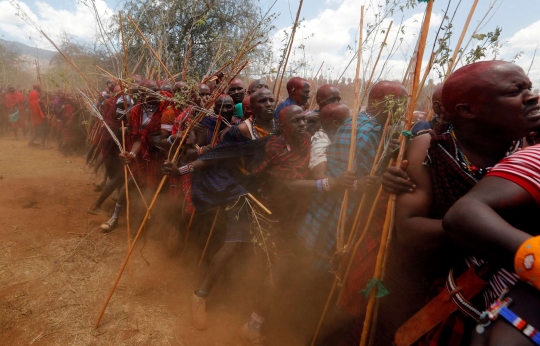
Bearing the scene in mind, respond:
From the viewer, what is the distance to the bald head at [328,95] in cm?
325

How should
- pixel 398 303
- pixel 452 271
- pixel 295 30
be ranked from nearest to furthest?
pixel 452 271
pixel 398 303
pixel 295 30

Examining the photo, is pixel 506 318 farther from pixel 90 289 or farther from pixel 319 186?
pixel 90 289

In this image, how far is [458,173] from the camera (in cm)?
121

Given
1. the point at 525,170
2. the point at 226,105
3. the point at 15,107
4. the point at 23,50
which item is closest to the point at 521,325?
the point at 525,170

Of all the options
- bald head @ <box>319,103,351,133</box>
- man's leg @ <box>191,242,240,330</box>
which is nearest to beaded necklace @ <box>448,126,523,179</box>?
bald head @ <box>319,103,351,133</box>

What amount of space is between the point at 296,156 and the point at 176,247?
2.04 metres

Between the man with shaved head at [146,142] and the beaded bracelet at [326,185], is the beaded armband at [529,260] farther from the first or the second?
the man with shaved head at [146,142]

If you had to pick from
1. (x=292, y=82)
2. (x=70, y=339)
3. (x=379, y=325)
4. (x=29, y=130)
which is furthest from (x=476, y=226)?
(x=29, y=130)

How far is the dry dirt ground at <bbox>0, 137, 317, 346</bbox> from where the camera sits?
2.47m

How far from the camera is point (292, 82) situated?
3.76 m

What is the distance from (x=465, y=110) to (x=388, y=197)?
0.80 metres

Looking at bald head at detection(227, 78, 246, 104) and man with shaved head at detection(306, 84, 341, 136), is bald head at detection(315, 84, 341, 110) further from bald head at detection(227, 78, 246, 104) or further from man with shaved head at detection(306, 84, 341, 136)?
bald head at detection(227, 78, 246, 104)

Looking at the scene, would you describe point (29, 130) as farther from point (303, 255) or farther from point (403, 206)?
point (403, 206)

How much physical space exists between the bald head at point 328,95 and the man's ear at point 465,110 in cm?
216
